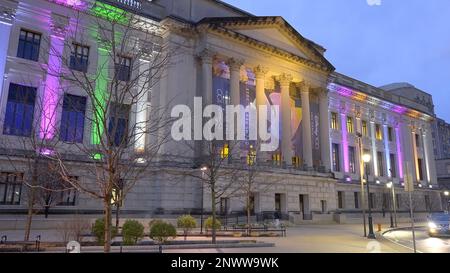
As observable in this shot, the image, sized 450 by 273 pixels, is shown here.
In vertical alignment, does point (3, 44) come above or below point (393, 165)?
above

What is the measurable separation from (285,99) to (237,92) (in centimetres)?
785

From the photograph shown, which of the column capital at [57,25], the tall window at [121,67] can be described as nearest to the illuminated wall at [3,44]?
the column capital at [57,25]

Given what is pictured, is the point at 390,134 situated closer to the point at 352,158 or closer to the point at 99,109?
the point at 352,158

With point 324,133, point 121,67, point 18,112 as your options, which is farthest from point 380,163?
Answer: point 121,67

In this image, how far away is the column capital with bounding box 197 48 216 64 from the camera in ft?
122

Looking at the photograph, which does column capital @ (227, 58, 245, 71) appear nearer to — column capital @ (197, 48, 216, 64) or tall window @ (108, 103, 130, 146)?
column capital @ (197, 48, 216, 64)

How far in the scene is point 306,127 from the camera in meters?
44.8

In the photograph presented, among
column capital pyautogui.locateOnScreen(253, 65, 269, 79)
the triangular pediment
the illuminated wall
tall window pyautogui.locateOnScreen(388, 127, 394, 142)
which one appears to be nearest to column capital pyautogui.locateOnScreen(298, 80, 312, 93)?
the triangular pediment

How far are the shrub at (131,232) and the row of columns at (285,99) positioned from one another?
21.7 meters

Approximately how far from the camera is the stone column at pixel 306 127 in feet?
144

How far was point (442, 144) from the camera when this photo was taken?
105 meters

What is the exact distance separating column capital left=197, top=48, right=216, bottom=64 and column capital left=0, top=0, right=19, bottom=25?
16.7 metres

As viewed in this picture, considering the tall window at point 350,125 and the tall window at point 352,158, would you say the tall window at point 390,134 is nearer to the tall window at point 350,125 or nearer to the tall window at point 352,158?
the tall window at point 350,125
